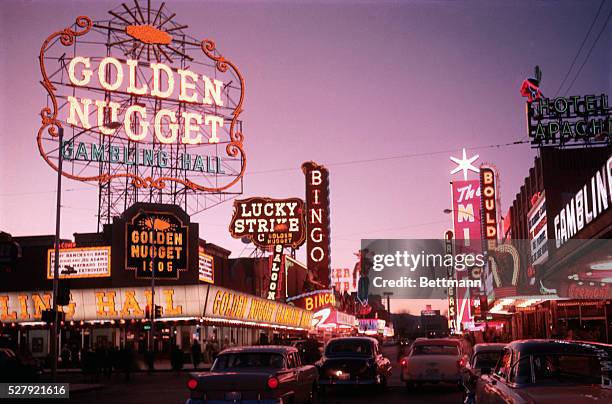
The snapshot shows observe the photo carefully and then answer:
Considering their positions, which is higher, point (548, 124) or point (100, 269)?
point (548, 124)

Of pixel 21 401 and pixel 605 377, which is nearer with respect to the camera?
pixel 605 377

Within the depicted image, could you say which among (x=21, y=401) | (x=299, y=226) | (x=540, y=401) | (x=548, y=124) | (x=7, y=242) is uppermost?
(x=548, y=124)

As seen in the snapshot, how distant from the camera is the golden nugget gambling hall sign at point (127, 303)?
47656 mm

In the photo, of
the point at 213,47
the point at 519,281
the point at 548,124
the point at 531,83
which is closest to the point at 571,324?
the point at 519,281

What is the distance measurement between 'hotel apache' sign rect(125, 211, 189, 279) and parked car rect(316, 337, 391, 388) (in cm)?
3016

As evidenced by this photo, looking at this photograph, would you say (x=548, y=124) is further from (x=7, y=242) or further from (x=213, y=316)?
(x=7, y=242)

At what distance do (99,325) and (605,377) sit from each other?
45.5m

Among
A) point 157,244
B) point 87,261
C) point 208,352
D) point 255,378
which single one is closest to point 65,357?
point 87,261

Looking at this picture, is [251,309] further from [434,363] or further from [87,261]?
[434,363]

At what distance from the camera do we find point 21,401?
755 inches

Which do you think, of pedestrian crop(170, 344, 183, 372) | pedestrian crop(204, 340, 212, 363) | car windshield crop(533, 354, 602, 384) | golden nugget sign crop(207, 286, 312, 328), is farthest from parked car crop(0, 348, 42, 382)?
golden nugget sign crop(207, 286, 312, 328)

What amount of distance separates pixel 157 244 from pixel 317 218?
2817 cm

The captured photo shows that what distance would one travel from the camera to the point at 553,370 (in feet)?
28.5

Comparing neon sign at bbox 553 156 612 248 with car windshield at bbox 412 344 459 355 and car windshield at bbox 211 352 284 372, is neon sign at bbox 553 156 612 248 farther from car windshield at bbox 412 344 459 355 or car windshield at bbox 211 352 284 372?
car windshield at bbox 211 352 284 372
